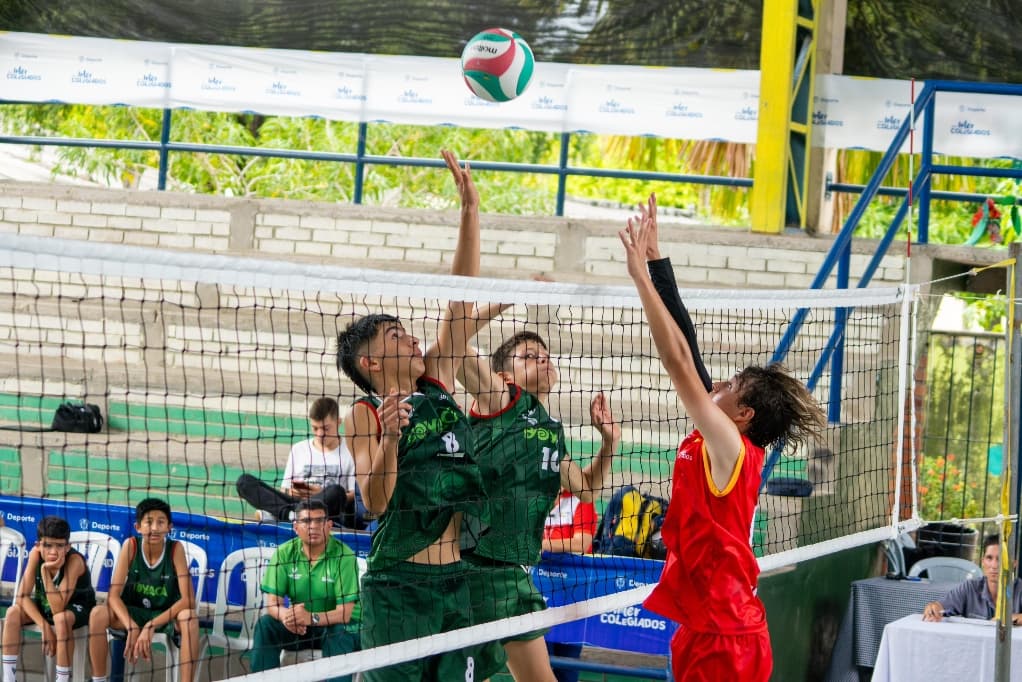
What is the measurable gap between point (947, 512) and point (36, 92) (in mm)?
8780

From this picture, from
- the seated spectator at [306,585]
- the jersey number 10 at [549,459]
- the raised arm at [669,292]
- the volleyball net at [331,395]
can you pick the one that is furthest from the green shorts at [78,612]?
the raised arm at [669,292]

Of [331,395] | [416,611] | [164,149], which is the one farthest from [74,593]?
[164,149]

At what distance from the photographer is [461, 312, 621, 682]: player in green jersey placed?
4.34 m

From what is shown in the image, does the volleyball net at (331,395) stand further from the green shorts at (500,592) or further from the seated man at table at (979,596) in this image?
the seated man at table at (979,596)

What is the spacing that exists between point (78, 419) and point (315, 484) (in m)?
3.23

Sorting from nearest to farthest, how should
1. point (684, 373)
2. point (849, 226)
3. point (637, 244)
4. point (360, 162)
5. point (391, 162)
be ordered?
point (684, 373) → point (637, 244) → point (849, 226) → point (391, 162) → point (360, 162)

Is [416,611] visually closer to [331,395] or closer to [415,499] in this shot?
[415,499]

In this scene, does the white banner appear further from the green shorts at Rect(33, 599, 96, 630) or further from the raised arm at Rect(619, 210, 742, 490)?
the raised arm at Rect(619, 210, 742, 490)

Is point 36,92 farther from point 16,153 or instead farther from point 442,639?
point 16,153

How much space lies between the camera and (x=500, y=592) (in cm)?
427

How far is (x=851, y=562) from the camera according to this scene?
24.9ft

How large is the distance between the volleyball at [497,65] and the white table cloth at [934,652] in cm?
355

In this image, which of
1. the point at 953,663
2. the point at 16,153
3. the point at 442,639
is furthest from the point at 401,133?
the point at 442,639

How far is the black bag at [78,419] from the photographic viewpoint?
30.1 feet
